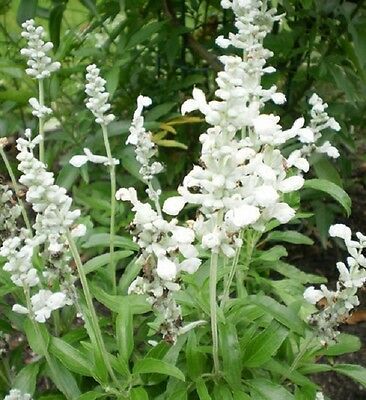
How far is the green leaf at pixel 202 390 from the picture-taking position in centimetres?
167

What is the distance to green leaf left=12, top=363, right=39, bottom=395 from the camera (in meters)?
1.91

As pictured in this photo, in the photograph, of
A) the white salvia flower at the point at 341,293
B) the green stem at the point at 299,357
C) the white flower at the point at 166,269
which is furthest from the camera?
the green stem at the point at 299,357

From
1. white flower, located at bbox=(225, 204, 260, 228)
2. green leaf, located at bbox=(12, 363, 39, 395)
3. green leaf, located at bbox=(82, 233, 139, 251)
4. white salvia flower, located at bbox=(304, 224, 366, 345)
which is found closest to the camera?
white flower, located at bbox=(225, 204, 260, 228)

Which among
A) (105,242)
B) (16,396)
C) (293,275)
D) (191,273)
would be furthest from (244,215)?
(293,275)

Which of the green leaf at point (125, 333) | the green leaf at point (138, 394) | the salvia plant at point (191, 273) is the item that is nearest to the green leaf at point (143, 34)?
the salvia plant at point (191, 273)

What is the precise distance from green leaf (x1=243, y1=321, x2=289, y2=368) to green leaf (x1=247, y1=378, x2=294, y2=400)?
43mm

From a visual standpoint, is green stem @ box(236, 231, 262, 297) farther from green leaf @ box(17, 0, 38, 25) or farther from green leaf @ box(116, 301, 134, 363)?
green leaf @ box(17, 0, 38, 25)

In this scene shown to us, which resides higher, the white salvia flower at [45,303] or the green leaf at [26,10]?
the green leaf at [26,10]

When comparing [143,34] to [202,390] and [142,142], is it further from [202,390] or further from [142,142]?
[202,390]

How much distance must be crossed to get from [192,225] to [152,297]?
19cm

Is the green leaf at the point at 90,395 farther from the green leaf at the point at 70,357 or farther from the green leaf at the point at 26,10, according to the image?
the green leaf at the point at 26,10

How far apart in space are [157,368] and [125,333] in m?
0.20

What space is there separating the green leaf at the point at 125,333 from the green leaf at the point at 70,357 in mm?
88

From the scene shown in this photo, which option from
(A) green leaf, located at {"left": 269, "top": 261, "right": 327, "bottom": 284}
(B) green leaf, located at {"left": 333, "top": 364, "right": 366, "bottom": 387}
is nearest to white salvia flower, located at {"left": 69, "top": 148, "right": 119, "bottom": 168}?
(B) green leaf, located at {"left": 333, "top": 364, "right": 366, "bottom": 387}
